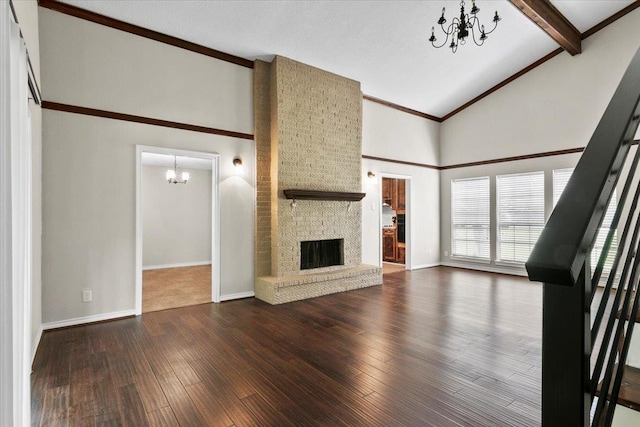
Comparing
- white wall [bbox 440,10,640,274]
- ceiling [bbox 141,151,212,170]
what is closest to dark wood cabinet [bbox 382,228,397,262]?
white wall [bbox 440,10,640,274]

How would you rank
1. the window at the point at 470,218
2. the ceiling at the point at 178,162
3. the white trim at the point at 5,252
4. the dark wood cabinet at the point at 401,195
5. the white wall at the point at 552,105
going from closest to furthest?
the white trim at the point at 5,252, the white wall at the point at 552,105, the ceiling at the point at 178,162, the window at the point at 470,218, the dark wood cabinet at the point at 401,195

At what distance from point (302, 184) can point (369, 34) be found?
2514 mm

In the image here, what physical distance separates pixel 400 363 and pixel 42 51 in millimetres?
5087

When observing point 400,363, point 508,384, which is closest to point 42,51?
point 400,363

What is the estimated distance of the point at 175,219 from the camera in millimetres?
8469

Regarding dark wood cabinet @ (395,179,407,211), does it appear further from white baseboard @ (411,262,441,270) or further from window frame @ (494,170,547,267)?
window frame @ (494,170,547,267)

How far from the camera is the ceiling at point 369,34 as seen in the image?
4.29 m

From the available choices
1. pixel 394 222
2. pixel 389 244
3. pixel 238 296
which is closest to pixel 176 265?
pixel 238 296

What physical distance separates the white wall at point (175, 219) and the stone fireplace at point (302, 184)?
3996mm

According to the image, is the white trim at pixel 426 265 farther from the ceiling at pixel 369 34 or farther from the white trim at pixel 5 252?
the white trim at pixel 5 252

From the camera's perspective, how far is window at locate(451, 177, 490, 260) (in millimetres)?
7664

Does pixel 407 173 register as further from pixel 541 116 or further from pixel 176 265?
pixel 176 265

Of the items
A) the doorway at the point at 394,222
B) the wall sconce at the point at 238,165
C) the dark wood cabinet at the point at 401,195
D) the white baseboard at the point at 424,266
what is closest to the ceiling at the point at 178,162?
the wall sconce at the point at 238,165

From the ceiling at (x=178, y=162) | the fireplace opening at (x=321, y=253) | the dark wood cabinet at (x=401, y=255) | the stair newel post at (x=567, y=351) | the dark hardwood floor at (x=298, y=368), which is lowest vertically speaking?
the dark hardwood floor at (x=298, y=368)
